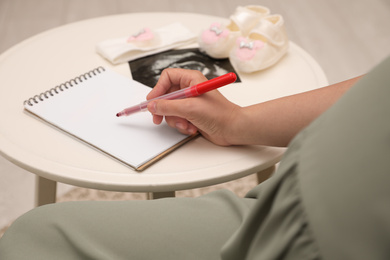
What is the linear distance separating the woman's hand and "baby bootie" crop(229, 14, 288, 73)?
181 millimetres

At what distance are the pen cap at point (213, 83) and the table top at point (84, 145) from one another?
0.09 metres

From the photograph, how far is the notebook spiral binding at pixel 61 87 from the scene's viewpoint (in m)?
A: 0.76

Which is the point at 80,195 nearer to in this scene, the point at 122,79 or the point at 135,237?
the point at 122,79

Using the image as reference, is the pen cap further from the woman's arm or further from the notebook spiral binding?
the notebook spiral binding

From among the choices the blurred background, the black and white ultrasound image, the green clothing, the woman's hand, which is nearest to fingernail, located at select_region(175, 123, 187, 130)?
the woman's hand

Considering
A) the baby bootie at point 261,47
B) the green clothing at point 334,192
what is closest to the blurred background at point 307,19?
the baby bootie at point 261,47

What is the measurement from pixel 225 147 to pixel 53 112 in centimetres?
30

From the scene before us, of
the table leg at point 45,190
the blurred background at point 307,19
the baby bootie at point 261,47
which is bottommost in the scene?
the table leg at point 45,190

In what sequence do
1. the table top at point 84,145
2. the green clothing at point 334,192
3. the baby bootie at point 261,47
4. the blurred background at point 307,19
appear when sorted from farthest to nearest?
the blurred background at point 307,19 → the baby bootie at point 261,47 → the table top at point 84,145 → the green clothing at point 334,192

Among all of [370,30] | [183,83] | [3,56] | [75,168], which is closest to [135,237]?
[75,168]

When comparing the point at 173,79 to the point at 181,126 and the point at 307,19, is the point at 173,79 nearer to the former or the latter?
the point at 181,126

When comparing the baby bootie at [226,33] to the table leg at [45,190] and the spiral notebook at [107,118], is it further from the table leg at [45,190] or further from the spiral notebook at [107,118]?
the table leg at [45,190]

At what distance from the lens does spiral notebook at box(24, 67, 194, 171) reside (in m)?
0.67

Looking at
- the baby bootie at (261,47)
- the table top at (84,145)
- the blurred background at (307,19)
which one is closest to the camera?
the table top at (84,145)
